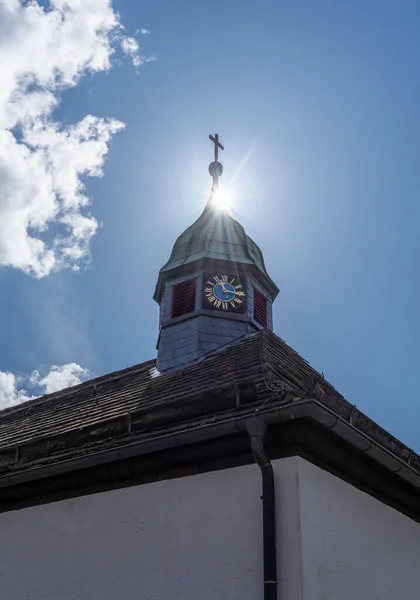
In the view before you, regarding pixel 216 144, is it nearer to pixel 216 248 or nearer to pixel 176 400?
pixel 216 248

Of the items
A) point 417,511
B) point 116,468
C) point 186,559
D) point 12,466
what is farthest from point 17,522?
point 417,511

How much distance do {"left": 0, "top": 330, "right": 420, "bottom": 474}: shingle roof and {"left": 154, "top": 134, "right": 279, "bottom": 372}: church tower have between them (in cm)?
67

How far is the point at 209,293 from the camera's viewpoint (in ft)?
36.2

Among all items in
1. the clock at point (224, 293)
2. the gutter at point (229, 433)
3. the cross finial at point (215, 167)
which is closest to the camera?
the gutter at point (229, 433)

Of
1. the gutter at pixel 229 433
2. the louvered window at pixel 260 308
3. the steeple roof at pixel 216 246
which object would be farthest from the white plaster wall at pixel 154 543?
the steeple roof at pixel 216 246

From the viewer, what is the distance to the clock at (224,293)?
10883 millimetres

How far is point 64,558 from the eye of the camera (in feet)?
22.1

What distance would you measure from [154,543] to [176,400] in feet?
5.04

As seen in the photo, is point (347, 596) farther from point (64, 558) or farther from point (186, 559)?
point (64, 558)

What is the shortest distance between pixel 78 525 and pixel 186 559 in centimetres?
151

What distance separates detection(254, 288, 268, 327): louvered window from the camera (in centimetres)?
1132

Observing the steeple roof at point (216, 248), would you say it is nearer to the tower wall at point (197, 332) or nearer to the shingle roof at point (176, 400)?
the tower wall at point (197, 332)

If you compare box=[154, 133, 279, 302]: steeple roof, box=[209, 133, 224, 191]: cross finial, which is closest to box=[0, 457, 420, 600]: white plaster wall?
box=[154, 133, 279, 302]: steeple roof

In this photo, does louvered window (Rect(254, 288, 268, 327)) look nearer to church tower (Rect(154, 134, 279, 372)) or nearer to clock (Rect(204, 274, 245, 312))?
church tower (Rect(154, 134, 279, 372))
